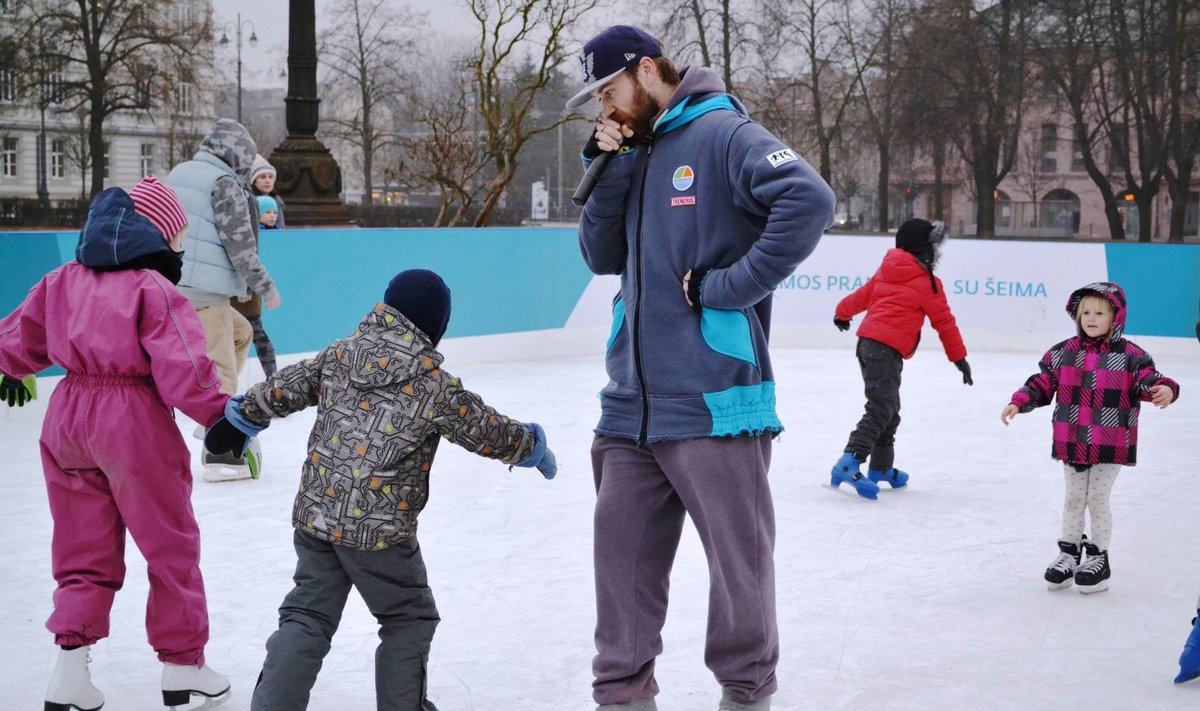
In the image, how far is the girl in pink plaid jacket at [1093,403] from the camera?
4039 millimetres

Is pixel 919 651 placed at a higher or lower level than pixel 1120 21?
lower

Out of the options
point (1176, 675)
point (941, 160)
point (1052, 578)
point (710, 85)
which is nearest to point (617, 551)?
point (710, 85)

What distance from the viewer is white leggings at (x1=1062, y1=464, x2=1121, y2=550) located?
13.7ft

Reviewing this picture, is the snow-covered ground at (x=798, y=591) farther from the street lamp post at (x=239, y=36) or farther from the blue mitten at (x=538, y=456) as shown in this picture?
the street lamp post at (x=239, y=36)

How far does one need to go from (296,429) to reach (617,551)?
4.94m

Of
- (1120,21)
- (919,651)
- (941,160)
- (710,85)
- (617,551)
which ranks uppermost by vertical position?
(1120,21)

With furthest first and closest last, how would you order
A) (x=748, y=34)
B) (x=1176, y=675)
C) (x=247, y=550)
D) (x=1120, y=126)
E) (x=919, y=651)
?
(x=748, y=34) < (x=1120, y=126) < (x=247, y=550) < (x=919, y=651) < (x=1176, y=675)

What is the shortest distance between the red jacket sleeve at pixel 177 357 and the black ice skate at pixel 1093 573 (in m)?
2.85

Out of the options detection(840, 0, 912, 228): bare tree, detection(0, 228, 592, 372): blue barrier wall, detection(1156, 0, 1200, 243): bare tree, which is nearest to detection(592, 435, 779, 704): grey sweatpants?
detection(0, 228, 592, 372): blue barrier wall

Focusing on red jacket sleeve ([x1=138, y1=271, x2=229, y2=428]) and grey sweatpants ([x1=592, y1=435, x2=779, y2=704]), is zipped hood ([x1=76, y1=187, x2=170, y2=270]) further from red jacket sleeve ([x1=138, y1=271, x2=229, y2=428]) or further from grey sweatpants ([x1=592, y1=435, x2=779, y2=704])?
grey sweatpants ([x1=592, y1=435, x2=779, y2=704])

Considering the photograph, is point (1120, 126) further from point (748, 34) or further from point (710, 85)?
point (710, 85)

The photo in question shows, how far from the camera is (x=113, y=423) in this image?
2.80m

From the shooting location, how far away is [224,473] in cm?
592

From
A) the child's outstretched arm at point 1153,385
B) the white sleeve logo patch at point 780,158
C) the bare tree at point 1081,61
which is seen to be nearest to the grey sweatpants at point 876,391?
the child's outstretched arm at point 1153,385
